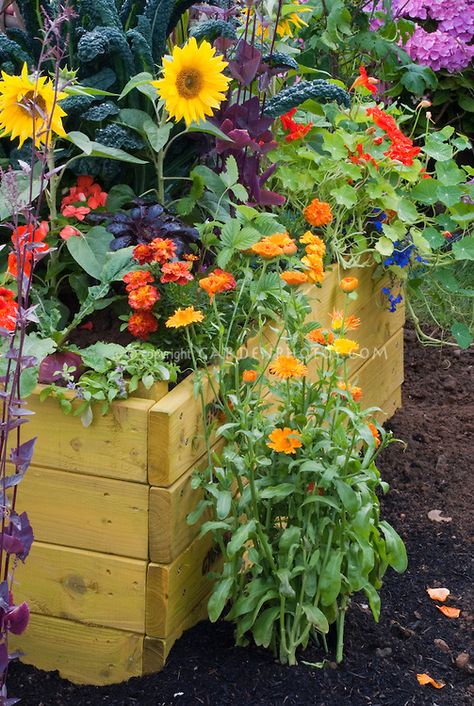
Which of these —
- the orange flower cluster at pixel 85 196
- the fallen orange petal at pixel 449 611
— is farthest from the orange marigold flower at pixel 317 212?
the fallen orange petal at pixel 449 611

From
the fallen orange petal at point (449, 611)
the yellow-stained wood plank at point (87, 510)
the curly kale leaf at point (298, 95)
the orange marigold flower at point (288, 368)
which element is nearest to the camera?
the orange marigold flower at point (288, 368)

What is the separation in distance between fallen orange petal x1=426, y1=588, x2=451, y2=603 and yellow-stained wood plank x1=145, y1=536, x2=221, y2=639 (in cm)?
58

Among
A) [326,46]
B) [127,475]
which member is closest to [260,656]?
[127,475]

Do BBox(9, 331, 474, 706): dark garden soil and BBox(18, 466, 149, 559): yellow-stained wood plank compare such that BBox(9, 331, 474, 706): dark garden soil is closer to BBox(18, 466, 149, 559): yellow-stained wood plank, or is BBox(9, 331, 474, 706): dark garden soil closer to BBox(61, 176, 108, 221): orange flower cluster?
BBox(18, 466, 149, 559): yellow-stained wood plank

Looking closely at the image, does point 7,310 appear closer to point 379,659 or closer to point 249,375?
point 249,375

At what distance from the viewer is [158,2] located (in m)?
2.28

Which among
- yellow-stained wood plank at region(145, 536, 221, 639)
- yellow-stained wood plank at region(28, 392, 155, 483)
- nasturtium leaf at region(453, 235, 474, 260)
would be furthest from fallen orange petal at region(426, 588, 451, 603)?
nasturtium leaf at region(453, 235, 474, 260)

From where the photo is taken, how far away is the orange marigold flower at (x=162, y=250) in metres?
1.90

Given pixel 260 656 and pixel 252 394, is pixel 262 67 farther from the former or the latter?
pixel 260 656

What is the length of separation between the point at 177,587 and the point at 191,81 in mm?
996

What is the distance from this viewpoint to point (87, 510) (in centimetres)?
184

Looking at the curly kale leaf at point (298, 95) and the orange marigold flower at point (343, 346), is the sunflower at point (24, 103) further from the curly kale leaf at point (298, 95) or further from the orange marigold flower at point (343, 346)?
the curly kale leaf at point (298, 95)

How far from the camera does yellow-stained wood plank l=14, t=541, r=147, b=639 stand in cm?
184

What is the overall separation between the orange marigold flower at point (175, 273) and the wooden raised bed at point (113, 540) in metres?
0.20
